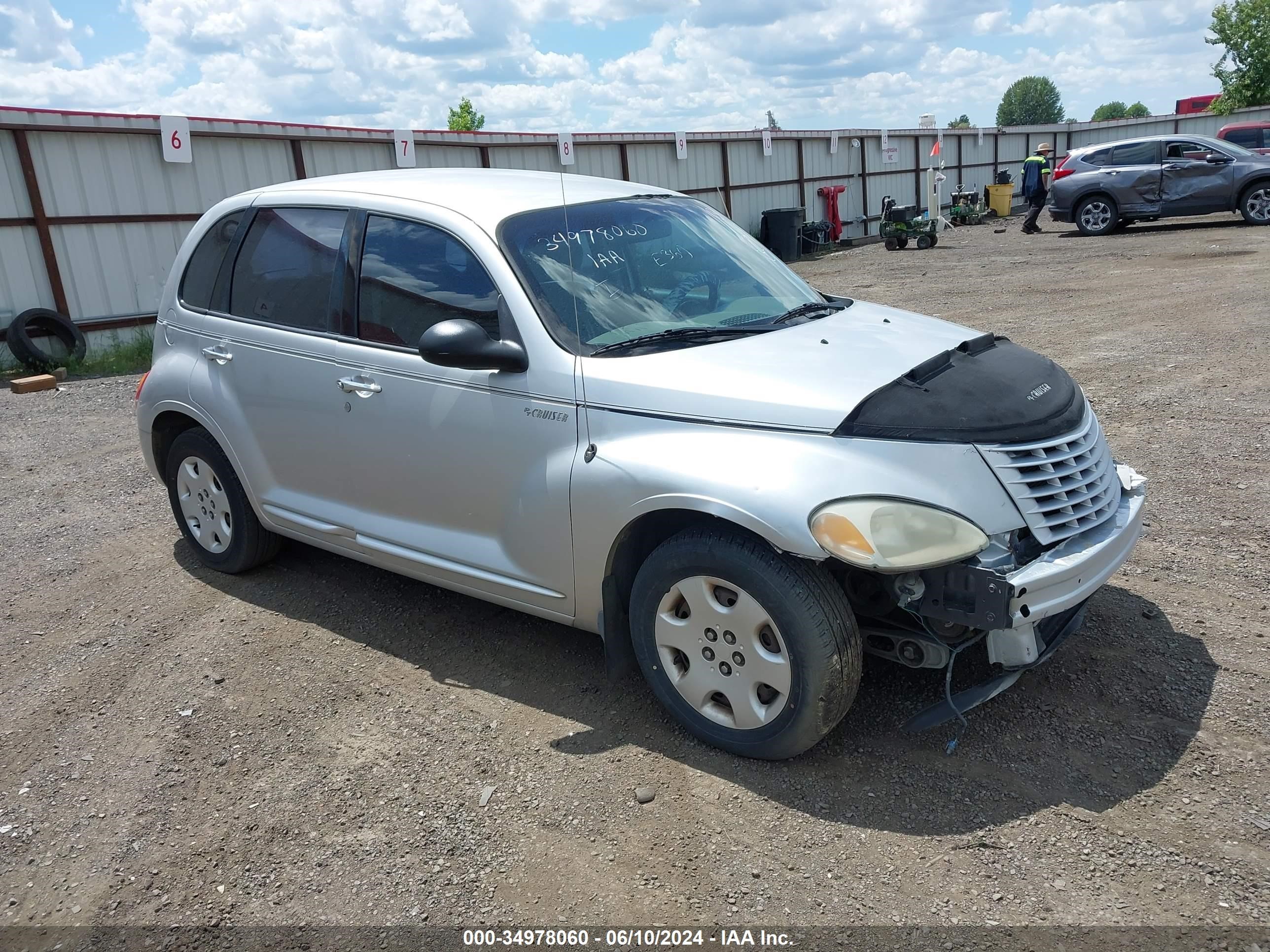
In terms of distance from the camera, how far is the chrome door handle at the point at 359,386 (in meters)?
4.15

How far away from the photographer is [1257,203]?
20.0 meters

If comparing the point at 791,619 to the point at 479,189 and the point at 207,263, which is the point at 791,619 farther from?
the point at 207,263

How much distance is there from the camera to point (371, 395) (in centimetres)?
416

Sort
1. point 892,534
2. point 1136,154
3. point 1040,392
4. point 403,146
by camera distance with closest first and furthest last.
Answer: point 892,534 → point 1040,392 → point 403,146 → point 1136,154

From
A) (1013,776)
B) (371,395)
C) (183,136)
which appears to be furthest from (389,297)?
(183,136)

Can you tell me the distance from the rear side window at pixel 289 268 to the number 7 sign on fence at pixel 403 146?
12828mm

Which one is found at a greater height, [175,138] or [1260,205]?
[175,138]

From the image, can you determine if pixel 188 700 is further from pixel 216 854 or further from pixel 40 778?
pixel 216 854

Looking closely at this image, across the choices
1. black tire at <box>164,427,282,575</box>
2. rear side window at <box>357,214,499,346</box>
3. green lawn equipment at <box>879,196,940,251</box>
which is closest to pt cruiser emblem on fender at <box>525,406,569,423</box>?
rear side window at <box>357,214,499,346</box>

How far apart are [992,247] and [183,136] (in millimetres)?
16320

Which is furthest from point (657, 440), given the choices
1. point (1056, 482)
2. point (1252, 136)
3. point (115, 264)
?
point (1252, 136)

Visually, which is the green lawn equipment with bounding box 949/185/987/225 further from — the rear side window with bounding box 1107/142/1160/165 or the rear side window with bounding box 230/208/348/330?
the rear side window with bounding box 230/208/348/330

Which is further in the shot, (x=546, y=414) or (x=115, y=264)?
(x=115, y=264)

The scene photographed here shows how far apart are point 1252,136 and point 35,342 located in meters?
27.7
